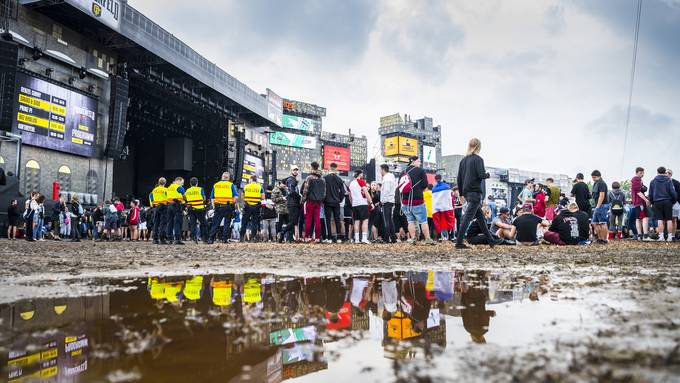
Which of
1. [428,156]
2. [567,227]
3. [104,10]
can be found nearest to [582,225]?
[567,227]

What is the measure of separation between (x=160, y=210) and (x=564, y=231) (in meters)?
8.80

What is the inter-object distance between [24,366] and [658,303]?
7.76ft

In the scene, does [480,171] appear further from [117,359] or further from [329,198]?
[117,359]

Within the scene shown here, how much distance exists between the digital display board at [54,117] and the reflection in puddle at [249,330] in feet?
52.4

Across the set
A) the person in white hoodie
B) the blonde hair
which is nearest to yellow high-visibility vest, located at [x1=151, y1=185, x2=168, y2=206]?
the person in white hoodie

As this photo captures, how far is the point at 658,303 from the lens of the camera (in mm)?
1931

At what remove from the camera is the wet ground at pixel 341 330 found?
1.08 meters

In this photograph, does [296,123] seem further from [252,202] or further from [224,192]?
[224,192]

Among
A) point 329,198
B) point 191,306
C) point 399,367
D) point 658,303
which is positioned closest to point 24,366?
point 191,306

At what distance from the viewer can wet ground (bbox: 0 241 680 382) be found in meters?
1.08

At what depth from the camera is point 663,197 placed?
9195 millimetres

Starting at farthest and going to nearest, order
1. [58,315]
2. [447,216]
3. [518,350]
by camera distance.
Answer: [447,216]
[58,315]
[518,350]

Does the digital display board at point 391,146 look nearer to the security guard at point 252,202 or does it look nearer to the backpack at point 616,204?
the backpack at point 616,204

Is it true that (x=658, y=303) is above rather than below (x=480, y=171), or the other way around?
below
